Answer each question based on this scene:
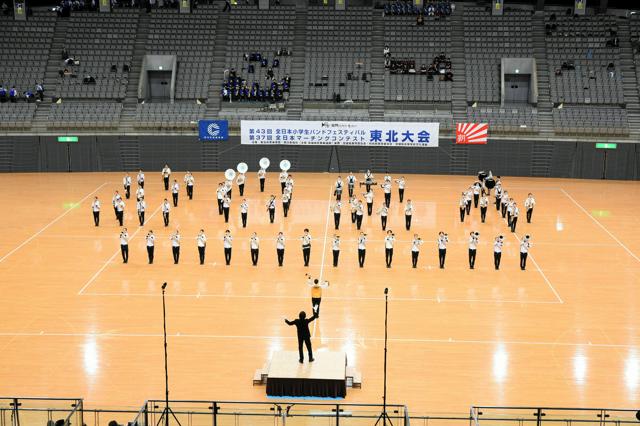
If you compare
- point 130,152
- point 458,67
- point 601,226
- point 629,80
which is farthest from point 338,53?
point 601,226

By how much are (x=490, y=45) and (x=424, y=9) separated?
4606 mm

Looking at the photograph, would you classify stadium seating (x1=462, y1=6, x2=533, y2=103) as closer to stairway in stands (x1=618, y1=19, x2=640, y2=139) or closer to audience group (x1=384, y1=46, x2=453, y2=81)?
audience group (x1=384, y1=46, x2=453, y2=81)

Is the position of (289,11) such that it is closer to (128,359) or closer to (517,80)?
(517,80)

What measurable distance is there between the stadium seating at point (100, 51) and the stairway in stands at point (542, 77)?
73.2ft

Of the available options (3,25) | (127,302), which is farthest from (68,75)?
(127,302)

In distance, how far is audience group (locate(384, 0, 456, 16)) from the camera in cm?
4731

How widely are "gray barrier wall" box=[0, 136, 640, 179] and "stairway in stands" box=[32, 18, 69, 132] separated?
1.74 meters

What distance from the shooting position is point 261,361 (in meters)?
18.8

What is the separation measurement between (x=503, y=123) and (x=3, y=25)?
28593 millimetres

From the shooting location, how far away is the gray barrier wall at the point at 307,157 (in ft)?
135

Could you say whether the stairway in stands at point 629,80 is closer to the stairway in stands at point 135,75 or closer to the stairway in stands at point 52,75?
the stairway in stands at point 135,75

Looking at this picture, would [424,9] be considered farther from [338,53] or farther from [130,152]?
[130,152]

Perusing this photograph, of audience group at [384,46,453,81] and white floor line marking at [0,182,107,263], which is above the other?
audience group at [384,46,453,81]

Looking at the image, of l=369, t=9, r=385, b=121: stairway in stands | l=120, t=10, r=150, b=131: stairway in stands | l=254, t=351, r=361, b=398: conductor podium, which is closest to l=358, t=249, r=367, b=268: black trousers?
l=254, t=351, r=361, b=398: conductor podium
